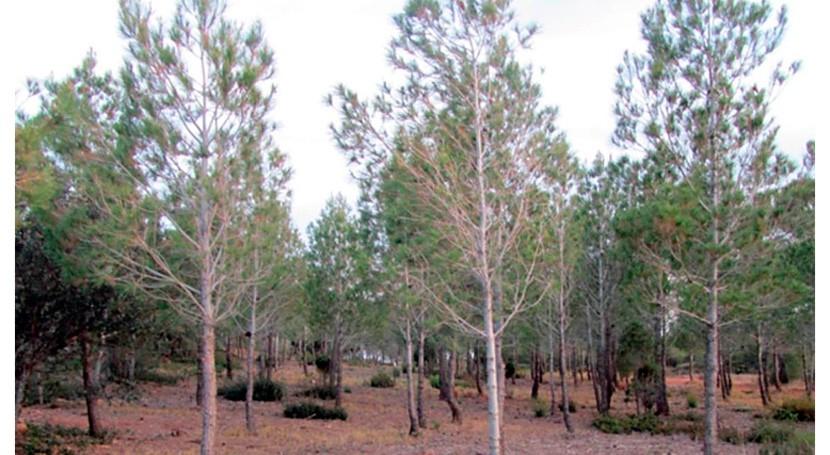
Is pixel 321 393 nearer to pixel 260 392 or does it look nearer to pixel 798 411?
pixel 260 392

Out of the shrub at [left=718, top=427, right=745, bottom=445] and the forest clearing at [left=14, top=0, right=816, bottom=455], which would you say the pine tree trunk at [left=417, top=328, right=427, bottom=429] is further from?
the shrub at [left=718, top=427, right=745, bottom=445]

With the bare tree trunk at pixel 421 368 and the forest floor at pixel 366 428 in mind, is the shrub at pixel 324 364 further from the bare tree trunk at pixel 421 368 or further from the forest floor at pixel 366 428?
the bare tree trunk at pixel 421 368

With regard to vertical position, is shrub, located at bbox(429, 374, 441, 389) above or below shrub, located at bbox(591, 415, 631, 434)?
below

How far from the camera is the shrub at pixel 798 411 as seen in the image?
17.6 meters

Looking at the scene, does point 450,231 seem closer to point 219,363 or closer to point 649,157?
point 649,157

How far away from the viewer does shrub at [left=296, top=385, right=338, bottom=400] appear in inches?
990

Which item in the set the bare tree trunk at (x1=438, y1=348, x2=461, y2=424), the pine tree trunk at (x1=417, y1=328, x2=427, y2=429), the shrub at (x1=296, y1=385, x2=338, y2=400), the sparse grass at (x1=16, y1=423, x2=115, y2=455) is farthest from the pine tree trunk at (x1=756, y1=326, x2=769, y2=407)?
the sparse grass at (x1=16, y1=423, x2=115, y2=455)

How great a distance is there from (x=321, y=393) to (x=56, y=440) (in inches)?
574

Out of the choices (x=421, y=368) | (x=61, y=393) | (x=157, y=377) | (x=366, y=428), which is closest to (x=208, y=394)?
(x=421, y=368)

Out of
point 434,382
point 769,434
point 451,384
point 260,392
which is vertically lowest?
point 434,382

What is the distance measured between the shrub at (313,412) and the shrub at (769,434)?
10970 millimetres

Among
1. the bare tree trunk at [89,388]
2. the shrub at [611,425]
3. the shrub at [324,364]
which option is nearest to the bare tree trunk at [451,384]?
the shrub at [611,425]

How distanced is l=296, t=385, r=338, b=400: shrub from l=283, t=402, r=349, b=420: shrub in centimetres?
425

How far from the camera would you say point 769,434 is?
1371cm
